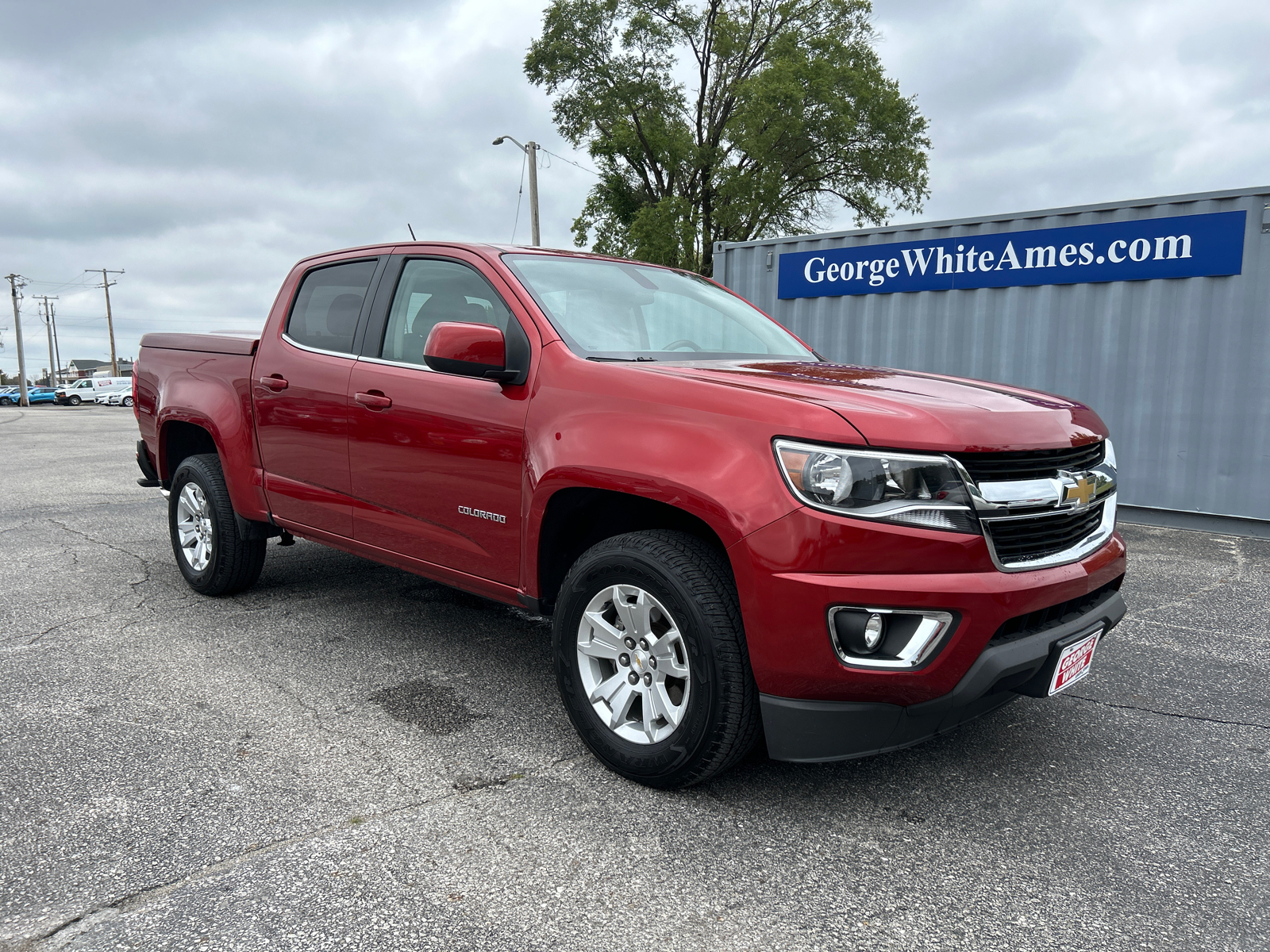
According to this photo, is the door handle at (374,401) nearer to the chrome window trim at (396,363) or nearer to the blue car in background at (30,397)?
the chrome window trim at (396,363)

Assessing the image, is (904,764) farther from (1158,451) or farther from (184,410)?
(1158,451)

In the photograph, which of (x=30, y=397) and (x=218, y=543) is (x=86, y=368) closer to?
(x=30, y=397)

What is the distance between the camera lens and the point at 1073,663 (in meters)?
2.62

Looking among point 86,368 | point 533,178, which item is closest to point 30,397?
point 533,178

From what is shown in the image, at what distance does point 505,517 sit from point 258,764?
3.67 ft

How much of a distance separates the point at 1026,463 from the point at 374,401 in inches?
96.4

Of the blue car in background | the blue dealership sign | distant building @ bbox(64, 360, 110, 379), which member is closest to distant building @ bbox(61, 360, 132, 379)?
distant building @ bbox(64, 360, 110, 379)

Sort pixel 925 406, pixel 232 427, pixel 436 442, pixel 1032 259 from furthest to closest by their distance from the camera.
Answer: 1. pixel 1032 259
2. pixel 232 427
3. pixel 436 442
4. pixel 925 406

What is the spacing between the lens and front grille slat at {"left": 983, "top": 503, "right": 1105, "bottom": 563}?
2.38 metres

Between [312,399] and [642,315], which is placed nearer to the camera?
[642,315]

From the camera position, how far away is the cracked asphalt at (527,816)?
2096 millimetres

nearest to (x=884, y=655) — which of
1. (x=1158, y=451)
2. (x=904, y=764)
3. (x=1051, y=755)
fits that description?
(x=904, y=764)

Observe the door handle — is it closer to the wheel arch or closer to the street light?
the wheel arch

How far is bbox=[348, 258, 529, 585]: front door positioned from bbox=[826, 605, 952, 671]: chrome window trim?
4.00ft
